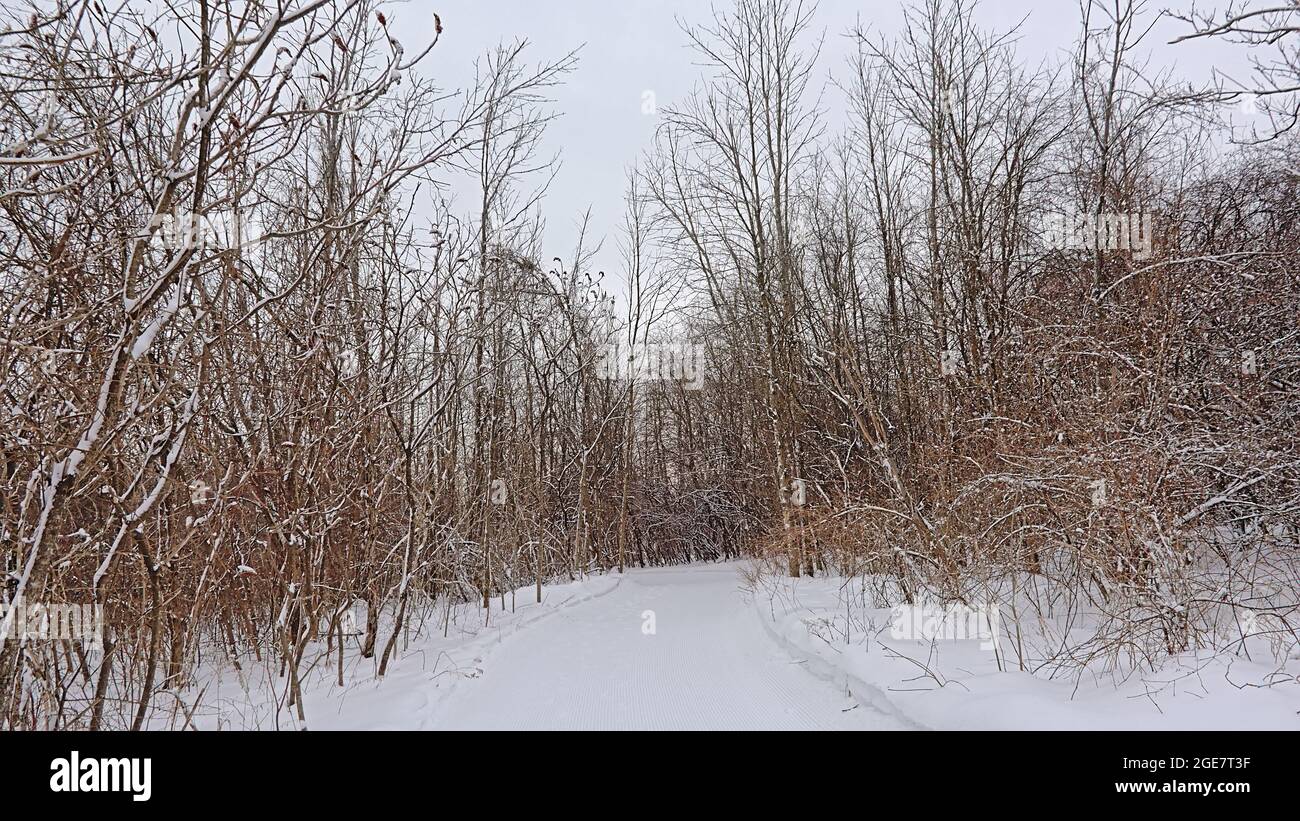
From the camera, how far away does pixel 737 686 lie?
5.03 m

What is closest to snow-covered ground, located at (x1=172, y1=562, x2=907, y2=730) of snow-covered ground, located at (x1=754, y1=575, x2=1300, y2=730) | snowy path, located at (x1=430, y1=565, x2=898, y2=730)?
snowy path, located at (x1=430, y1=565, x2=898, y2=730)

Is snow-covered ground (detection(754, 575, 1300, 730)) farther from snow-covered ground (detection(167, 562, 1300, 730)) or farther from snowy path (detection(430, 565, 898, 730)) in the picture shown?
snowy path (detection(430, 565, 898, 730))

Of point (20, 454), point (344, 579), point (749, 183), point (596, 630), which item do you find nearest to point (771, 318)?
point (749, 183)

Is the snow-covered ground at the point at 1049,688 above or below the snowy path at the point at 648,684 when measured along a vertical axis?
above

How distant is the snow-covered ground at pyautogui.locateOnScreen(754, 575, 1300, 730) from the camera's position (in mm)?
3047

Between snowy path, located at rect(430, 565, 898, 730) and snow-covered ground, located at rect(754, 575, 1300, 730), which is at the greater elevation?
snow-covered ground, located at rect(754, 575, 1300, 730)

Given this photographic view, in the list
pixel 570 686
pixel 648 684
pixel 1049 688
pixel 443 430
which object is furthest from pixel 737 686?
pixel 443 430

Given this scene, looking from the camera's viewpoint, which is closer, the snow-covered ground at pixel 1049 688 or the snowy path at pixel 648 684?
the snow-covered ground at pixel 1049 688

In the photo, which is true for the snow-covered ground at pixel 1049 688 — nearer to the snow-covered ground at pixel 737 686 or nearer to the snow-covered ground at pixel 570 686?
the snow-covered ground at pixel 737 686

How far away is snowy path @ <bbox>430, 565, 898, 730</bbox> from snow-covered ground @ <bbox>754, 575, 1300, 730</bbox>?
0.25 metres

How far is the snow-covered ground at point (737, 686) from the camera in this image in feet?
10.7

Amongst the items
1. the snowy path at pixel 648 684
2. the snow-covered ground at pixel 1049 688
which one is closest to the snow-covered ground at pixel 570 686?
the snowy path at pixel 648 684

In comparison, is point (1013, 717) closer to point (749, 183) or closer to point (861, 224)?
point (749, 183)
